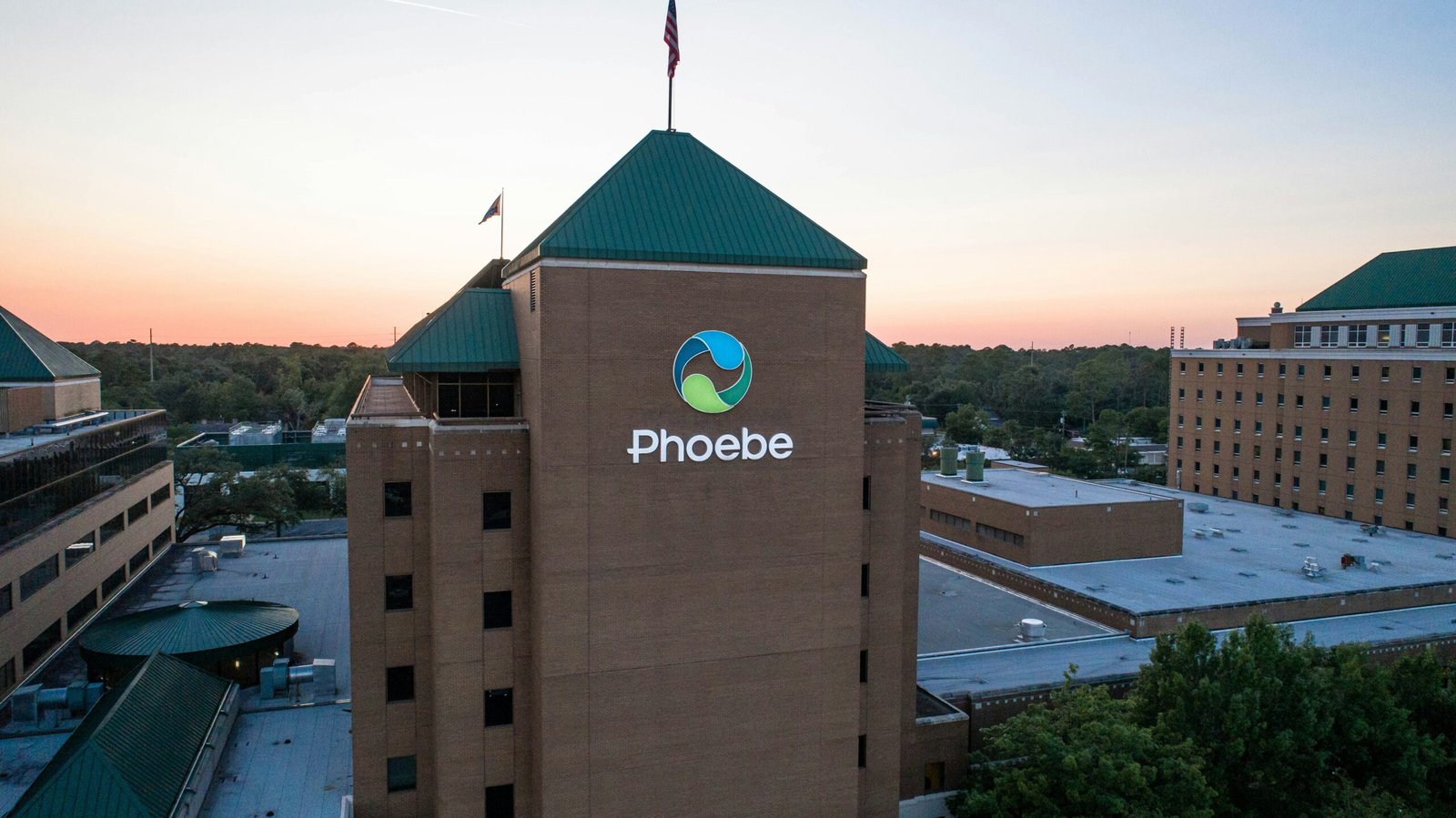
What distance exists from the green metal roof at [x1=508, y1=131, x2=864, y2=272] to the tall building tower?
82 millimetres

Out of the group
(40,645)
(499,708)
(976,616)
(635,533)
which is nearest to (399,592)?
(499,708)

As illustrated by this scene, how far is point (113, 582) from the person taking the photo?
143ft

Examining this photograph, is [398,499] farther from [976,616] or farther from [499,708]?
[976,616]

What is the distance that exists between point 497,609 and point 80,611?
27.3m

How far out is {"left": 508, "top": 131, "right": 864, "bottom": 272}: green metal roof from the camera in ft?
74.7

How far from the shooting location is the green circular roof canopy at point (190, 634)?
3250 centimetres

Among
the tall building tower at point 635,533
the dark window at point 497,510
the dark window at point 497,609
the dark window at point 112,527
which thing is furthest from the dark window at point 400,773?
the dark window at point 112,527

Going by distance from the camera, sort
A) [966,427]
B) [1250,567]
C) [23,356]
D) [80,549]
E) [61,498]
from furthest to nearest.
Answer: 1. [966,427]
2. [1250,567]
3. [23,356]
4. [80,549]
5. [61,498]

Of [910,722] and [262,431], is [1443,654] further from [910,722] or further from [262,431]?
[262,431]

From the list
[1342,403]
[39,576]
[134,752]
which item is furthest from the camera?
[1342,403]

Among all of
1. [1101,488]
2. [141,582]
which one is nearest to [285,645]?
[141,582]

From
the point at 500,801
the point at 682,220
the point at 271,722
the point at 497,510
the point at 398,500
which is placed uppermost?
the point at 682,220

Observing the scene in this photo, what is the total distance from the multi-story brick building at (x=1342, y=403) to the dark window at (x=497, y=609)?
62.0 meters

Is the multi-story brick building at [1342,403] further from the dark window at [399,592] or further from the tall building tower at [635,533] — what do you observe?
the dark window at [399,592]
